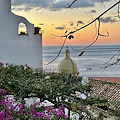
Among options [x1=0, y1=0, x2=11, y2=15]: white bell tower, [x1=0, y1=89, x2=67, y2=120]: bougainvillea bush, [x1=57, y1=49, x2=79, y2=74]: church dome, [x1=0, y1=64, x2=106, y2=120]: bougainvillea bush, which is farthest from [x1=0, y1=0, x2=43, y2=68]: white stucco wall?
[x1=0, y1=89, x2=67, y2=120]: bougainvillea bush

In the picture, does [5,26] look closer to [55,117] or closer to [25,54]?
[25,54]

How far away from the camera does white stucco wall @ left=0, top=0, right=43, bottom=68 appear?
24.9ft

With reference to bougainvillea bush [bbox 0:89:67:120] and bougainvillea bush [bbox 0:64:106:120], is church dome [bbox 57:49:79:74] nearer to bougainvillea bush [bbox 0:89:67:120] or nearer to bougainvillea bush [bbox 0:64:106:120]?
bougainvillea bush [bbox 0:64:106:120]

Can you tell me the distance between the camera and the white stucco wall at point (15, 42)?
7.59 metres

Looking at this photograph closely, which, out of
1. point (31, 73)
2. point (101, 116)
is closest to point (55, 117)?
point (101, 116)

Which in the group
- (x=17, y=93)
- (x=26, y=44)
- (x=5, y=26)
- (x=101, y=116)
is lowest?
(x=101, y=116)

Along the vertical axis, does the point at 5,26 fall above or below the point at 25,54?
above

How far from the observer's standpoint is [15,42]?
7996 mm

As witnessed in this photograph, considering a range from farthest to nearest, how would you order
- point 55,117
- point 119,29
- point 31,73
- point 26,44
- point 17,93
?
point 26,44
point 31,73
point 17,93
point 55,117
point 119,29

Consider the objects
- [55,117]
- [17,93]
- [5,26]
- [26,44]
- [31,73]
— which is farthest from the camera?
[26,44]

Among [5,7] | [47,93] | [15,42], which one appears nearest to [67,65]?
[47,93]

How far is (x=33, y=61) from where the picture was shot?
862 centimetres

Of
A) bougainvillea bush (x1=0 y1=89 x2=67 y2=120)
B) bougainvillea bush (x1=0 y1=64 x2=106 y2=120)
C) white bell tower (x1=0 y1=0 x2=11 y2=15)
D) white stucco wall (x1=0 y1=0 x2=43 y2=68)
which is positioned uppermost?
white bell tower (x1=0 y1=0 x2=11 y2=15)

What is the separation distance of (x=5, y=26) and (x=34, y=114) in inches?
235
